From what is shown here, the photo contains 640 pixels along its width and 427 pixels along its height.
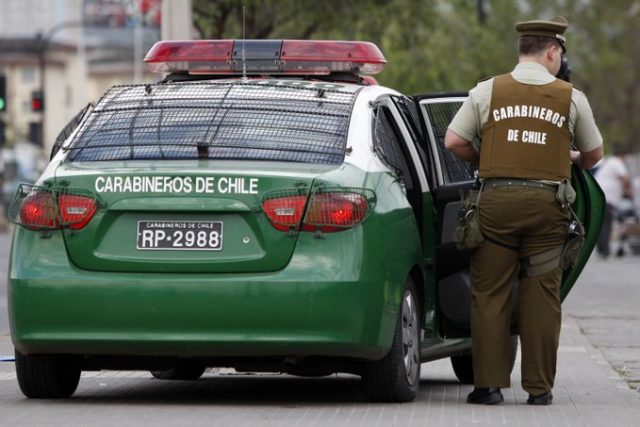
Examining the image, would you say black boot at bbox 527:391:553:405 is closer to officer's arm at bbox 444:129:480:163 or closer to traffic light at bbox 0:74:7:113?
Result: officer's arm at bbox 444:129:480:163

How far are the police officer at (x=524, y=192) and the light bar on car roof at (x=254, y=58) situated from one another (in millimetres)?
1290

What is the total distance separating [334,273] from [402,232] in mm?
585

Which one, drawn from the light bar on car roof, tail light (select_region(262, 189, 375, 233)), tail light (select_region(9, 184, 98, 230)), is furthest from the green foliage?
tail light (select_region(262, 189, 375, 233))

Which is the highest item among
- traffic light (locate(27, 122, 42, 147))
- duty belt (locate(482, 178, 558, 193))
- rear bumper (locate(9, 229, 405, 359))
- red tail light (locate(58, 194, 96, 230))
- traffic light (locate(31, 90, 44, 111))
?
duty belt (locate(482, 178, 558, 193))

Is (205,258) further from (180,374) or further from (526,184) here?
(180,374)

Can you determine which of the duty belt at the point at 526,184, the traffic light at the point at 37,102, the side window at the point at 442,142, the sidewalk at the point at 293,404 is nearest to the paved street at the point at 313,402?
the sidewalk at the point at 293,404

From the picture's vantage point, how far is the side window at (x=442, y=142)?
9.20 metres

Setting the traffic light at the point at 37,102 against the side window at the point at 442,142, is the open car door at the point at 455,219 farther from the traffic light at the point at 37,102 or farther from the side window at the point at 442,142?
the traffic light at the point at 37,102

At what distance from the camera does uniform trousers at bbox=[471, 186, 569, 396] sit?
8.20 metres

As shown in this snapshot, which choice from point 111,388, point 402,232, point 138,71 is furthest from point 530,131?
point 138,71

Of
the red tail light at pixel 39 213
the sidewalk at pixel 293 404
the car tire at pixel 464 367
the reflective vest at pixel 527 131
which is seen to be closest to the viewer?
the sidewalk at pixel 293 404

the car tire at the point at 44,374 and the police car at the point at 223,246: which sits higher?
the police car at the point at 223,246

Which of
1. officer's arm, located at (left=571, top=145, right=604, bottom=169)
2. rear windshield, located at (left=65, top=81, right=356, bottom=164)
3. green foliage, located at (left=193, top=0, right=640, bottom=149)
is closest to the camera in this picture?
rear windshield, located at (left=65, top=81, right=356, bottom=164)

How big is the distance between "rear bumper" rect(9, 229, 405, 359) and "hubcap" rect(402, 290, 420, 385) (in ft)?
1.17
